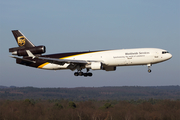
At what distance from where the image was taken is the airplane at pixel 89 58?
52.6m

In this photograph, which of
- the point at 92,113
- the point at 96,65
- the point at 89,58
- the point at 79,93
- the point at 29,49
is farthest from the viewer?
the point at 79,93

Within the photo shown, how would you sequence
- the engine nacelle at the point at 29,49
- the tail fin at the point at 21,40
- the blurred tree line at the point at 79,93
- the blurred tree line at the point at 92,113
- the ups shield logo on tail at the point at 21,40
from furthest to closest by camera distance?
the blurred tree line at the point at 79,93, the blurred tree line at the point at 92,113, the ups shield logo on tail at the point at 21,40, the tail fin at the point at 21,40, the engine nacelle at the point at 29,49

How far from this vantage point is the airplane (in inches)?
2069

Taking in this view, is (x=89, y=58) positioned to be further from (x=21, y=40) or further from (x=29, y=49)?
(x=21, y=40)

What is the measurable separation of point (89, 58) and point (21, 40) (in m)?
18.2

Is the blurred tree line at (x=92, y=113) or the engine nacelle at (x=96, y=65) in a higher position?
the engine nacelle at (x=96, y=65)

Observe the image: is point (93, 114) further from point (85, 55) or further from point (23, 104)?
point (85, 55)

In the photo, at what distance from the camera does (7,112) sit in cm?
8506

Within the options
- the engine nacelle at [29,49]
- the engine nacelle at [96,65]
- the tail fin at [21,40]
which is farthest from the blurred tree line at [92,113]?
the engine nacelle at [96,65]

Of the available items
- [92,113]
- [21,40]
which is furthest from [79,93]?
[21,40]

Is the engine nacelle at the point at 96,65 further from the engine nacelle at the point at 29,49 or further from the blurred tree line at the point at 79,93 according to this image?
the blurred tree line at the point at 79,93

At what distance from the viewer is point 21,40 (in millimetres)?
62969

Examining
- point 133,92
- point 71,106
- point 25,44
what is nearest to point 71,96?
point 133,92

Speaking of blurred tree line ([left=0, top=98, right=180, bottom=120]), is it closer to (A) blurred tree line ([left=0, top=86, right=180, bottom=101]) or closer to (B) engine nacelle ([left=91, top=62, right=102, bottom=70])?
(B) engine nacelle ([left=91, top=62, right=102, bottom=70])
